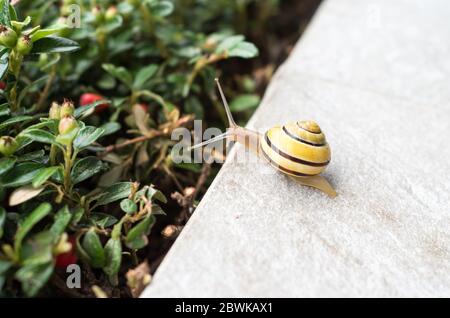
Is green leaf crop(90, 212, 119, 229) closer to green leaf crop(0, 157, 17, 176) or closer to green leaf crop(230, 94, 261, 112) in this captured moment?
green leaf crop(0, 157, 17, 176)

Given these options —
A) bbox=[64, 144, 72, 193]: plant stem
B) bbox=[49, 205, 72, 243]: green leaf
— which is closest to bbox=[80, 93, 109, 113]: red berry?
bbox=[64, 144, 72, 193]: plant stem

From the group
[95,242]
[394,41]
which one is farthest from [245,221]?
[394,41]

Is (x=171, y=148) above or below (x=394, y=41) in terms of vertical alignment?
below

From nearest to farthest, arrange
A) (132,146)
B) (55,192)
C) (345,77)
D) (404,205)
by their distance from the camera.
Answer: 1. (55,192)
2. (404,205)
3. (132,146)
4. (345,77)

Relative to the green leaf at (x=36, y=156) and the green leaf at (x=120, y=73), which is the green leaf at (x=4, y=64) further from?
the green leaf at (x=120, y=73)

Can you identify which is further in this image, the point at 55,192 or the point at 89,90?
the point at 89,90

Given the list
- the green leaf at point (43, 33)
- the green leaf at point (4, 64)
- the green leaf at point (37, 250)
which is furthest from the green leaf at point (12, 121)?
the green leaf at point (37, 250)

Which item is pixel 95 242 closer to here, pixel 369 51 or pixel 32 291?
pixel 32 291
